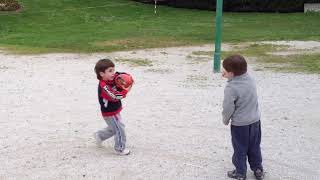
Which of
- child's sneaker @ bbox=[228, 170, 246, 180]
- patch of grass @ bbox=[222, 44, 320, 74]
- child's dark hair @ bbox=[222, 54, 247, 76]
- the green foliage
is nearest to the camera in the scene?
child's dark hair @ bbox=[222, 54, 247, 76]

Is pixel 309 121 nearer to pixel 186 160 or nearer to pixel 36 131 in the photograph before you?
pixel 186 160

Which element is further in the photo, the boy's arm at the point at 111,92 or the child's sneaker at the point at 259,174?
the boy's arm at the point at 111,92

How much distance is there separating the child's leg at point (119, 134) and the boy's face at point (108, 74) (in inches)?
16.8

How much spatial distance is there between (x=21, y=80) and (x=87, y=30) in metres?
8.22

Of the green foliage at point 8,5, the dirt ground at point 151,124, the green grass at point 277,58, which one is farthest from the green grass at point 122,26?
the dirt ground at point 151,124

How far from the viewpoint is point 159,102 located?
8.73 meters

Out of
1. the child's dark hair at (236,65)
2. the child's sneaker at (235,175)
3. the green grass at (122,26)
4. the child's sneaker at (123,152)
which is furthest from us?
the green grass at (122,26)

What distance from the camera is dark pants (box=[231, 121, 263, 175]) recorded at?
5301 millimetres

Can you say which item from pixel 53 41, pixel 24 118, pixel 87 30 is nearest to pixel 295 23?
pixel 87 30

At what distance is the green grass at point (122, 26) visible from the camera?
606 inches

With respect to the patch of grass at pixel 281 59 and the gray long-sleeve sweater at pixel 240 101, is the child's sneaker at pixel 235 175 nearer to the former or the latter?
the gray long-sleeve sweater at pixel 240 101

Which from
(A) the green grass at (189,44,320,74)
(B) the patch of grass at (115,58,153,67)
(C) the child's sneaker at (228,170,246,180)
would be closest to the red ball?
(C) the child's sneaker at (228,170,246,180)

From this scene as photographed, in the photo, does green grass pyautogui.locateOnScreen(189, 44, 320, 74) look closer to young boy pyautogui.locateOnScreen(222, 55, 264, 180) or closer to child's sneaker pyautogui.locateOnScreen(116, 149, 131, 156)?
child's sneaker pyautogui.locateOnScreen(116, 149, 131, 156)

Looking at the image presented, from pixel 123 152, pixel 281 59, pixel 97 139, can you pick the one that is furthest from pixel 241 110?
pixel 281 59
